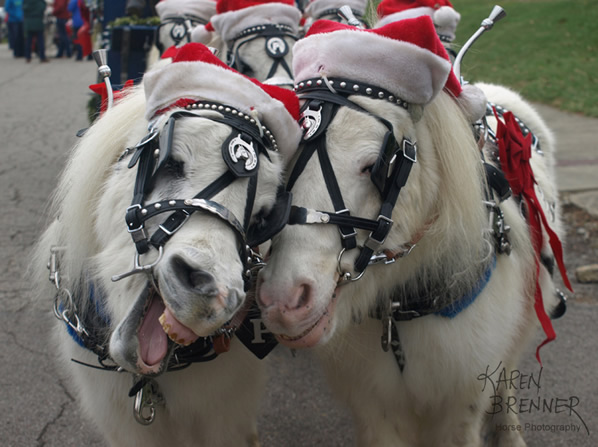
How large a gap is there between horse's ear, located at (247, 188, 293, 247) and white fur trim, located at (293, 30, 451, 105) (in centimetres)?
45

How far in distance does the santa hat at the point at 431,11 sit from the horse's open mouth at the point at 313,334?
1825mm

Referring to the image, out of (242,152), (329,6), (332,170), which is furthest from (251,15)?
(242,152)

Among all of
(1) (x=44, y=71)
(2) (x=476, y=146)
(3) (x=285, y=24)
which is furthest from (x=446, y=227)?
(1) (x=44, y=71)

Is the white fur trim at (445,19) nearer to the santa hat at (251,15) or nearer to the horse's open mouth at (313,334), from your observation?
the santa hat at (251,15)

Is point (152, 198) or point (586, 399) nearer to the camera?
point (152, 198)

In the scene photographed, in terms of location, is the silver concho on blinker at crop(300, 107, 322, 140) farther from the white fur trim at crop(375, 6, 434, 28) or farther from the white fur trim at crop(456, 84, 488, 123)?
the white fur trim at crop(375, 6, 434, 28)

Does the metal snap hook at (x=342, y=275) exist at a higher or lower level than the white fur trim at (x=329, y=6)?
higher

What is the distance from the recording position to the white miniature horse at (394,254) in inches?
69.2

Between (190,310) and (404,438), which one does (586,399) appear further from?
(190,310)

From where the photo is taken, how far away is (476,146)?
2.09 meters

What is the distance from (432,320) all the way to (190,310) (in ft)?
3.32

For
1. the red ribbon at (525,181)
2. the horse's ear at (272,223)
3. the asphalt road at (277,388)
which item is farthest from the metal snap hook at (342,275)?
the asphalt road at (277,388)

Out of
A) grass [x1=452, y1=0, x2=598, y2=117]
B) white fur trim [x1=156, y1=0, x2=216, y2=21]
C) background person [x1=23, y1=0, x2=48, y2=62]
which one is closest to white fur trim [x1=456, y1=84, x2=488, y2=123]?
white fur trim [x1=156, y1=0, x2=216, y2=21]

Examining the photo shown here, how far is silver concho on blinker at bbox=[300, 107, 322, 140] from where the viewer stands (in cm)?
181
